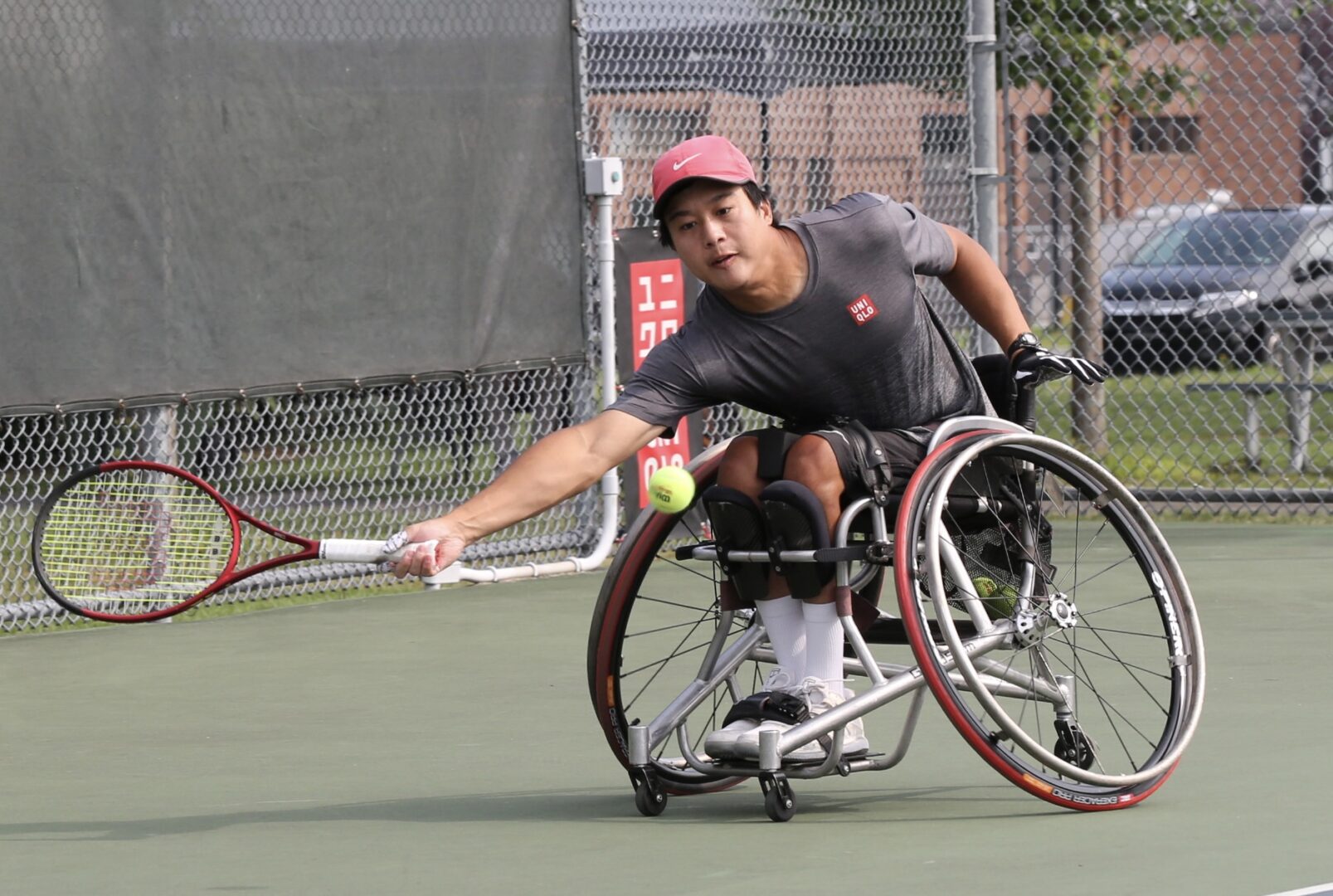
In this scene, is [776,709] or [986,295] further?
[986,295]

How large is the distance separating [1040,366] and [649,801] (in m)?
1.15

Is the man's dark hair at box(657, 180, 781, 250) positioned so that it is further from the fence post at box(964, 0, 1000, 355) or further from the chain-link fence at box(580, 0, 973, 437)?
the fence post at box(964, 0, 1000, 355)

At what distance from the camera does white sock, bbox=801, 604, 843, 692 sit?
4203 millimetres

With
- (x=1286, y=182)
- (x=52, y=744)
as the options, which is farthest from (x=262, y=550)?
(x=1286, y=182)

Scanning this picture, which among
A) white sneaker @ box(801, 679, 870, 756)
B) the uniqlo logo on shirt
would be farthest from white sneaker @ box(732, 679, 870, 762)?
the uniqlo logo on shirt

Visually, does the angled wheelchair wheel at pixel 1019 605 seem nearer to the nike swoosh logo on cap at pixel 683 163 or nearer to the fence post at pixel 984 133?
the nike swoosh logo on cap at pixel 683 163

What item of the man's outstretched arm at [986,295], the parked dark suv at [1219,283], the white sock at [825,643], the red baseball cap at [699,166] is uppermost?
the red baseball cap at [699,166]

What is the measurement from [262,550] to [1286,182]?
18.5m

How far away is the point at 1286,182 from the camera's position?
2455cm

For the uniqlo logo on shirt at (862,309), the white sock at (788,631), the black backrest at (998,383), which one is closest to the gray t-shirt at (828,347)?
the uniqlo logo on shirt at (862,309)

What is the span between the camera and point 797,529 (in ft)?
13.6

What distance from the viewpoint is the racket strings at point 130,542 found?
4.79 metres

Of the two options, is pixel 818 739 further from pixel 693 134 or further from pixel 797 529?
pixel 693 134

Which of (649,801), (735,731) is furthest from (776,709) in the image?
(649,801)
